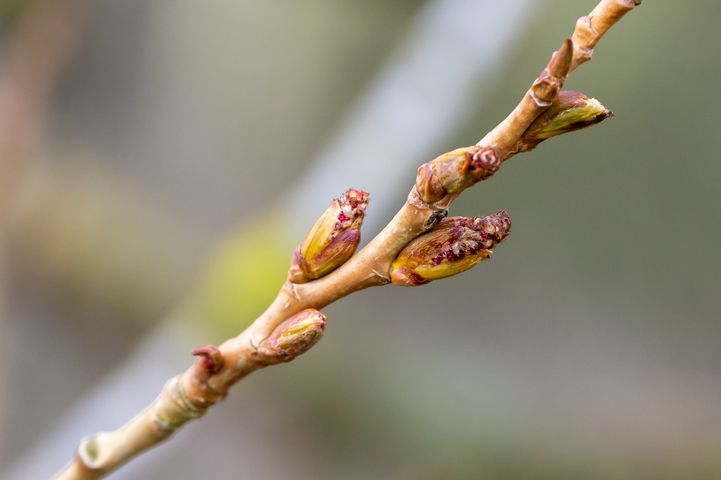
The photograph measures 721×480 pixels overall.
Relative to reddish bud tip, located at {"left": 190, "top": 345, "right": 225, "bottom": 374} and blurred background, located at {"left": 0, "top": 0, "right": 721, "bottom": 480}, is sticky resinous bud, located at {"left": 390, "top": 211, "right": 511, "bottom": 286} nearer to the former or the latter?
reddish bud tip, located at {"left": 190, "top": 345, "right": 225, "bottom": 374}

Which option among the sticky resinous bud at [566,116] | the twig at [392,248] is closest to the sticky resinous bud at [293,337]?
the twig at [392,248]

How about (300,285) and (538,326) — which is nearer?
(300,285)

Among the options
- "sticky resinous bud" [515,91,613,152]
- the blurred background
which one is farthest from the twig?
the blurred background

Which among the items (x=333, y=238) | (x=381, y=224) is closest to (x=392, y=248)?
(x=333, y=238)

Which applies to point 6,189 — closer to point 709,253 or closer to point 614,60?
point 614,60

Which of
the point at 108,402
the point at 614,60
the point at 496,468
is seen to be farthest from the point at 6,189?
the point at 614,60

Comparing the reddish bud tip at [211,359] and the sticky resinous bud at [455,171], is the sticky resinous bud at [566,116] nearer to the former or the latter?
the sticky resinous bud at [455,171]

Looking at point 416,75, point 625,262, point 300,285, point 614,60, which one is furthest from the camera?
point 625,262
